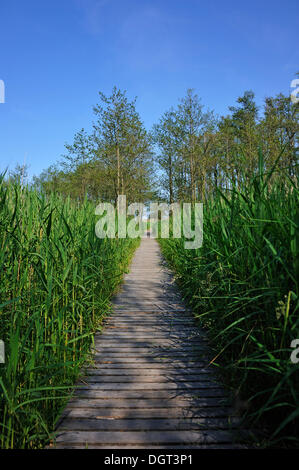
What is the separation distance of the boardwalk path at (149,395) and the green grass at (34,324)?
0.16m

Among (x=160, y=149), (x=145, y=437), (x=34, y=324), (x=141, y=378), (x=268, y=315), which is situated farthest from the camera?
(x=160, y=149)

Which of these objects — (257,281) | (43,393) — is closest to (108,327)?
(43,393)

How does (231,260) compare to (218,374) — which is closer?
(218,374)

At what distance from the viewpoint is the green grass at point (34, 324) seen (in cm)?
133

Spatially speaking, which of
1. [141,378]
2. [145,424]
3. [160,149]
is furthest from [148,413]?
[160,149]

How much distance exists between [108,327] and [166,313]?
2.64ft

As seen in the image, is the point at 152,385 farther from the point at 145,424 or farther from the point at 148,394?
the point at 145,424

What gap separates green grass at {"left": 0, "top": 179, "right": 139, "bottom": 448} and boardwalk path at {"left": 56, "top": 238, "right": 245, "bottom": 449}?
0.52 feet

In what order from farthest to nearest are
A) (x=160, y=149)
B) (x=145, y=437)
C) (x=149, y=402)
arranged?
(x=160, y=149) < (x=149, y=402) < (x=145, y=437)

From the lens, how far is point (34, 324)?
1881 millimetres

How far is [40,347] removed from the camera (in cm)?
154

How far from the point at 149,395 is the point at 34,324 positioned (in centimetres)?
95

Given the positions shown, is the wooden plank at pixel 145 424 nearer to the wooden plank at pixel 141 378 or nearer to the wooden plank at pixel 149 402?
the wooden plank at pixel 149 402
